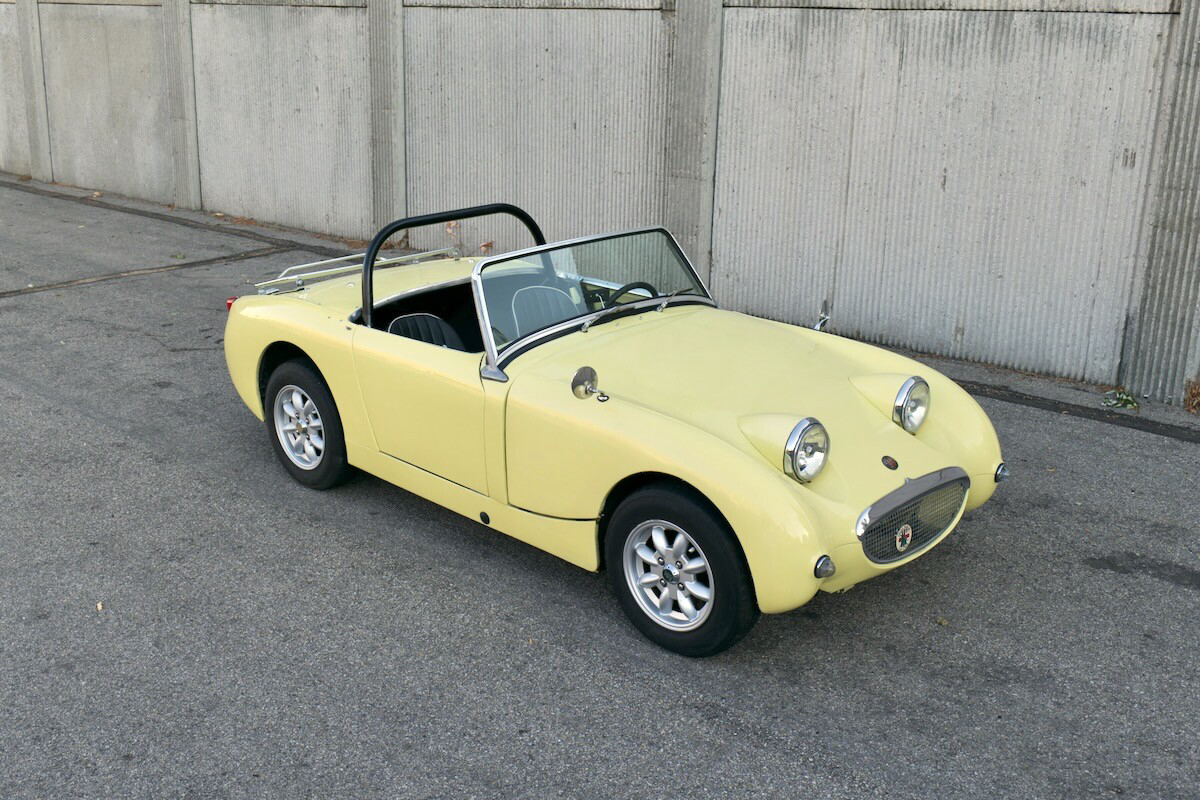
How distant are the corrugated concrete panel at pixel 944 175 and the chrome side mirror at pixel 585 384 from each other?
184 inches

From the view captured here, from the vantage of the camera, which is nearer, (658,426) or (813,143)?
(658,426)

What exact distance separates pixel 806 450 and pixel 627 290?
163 centimetres

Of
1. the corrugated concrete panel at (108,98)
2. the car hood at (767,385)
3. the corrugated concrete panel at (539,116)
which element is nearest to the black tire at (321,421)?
the car hood at (767,385)

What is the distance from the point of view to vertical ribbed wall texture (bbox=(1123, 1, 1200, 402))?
7324 millimetres

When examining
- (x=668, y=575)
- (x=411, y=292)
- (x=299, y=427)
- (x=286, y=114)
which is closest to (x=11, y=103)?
(x=286, y=114)

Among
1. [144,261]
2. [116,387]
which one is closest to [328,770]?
[116,387]

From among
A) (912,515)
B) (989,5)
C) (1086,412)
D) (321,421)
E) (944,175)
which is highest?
(989,5)

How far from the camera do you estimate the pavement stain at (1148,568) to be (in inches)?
207

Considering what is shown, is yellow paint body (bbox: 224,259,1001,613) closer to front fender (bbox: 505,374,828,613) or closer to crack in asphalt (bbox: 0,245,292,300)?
front fender (bbox: 505,374,828,613)

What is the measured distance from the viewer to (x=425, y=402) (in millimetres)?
5328

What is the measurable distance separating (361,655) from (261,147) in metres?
11.0

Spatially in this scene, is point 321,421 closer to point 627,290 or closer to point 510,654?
point 627,290

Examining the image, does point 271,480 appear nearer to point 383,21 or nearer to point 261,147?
point 383,21

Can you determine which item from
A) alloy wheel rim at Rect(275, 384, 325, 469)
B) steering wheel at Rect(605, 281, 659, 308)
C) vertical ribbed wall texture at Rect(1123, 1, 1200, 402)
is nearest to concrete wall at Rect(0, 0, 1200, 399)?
vertical ribbed wall texture at Rect(1123, 1, 1200, 402)
